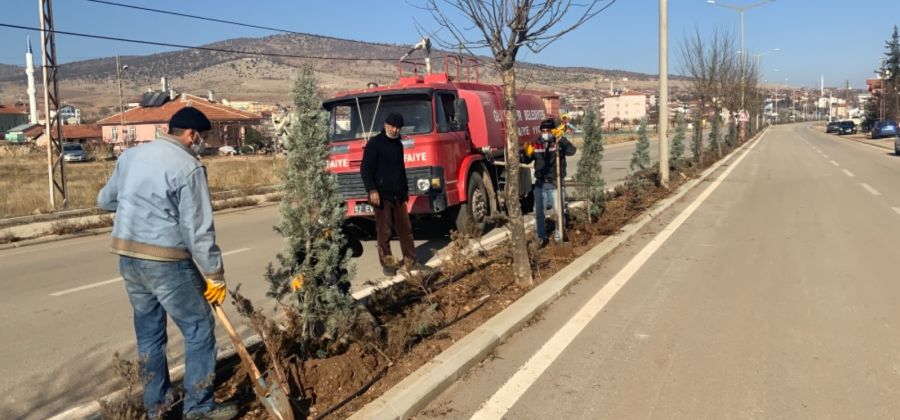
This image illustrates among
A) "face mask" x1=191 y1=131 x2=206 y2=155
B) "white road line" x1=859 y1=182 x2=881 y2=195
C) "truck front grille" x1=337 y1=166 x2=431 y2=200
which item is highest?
"face mask" x1=191 y1=131 x2=206 y2=155

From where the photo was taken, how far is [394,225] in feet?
27.6

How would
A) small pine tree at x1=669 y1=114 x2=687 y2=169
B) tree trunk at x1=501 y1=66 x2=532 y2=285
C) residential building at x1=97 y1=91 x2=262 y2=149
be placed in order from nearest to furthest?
tree trunk at x1=501 y1=66 x2=532 y2=285, small pine tree at x1=669 y1=114 x2=687 y2=169, residential building at x1=97 y1=91 x2=262 y2=149

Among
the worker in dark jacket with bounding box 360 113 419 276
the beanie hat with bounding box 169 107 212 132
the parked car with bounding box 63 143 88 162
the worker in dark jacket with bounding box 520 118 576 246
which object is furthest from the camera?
the parked car with bounding box 63 143 88 162

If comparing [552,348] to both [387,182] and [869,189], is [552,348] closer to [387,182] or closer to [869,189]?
[387,182]

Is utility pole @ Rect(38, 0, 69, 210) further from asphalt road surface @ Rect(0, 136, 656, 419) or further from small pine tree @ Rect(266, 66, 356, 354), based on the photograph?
small pine tree @ Rect(266, 66, 356, 354)

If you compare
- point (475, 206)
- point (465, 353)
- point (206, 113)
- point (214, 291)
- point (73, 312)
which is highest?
point (206, 113)

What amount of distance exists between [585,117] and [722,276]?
14.5ft

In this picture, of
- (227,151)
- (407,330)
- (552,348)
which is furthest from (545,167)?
(227,151)

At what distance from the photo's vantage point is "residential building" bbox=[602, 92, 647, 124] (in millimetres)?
117562

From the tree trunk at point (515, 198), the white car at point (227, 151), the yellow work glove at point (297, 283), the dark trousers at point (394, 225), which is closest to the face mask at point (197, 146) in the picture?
the yellow work glove at point (297, 283)

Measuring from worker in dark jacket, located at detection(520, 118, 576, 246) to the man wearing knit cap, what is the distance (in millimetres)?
6218

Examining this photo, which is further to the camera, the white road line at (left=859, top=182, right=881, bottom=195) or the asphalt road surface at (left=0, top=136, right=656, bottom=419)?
the white road line at (left=859, top=182, right=881, bottom=195)

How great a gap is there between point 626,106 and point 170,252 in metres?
127

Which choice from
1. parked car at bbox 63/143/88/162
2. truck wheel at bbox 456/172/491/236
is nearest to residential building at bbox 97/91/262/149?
parked car at bbox 63/143/88/162
